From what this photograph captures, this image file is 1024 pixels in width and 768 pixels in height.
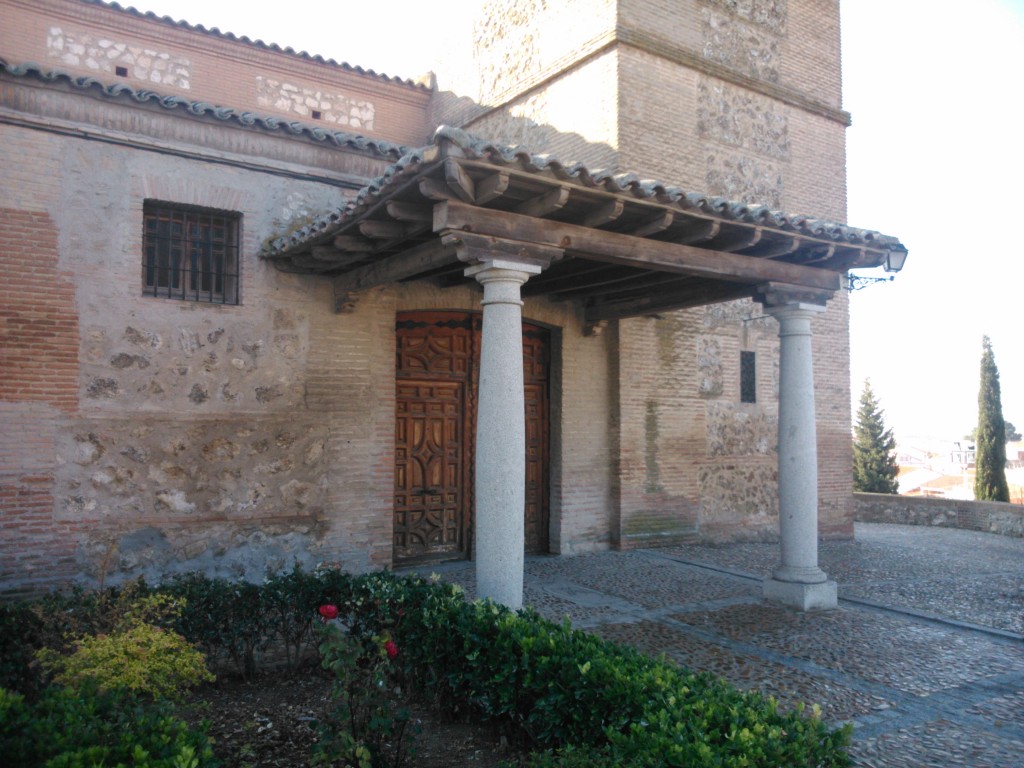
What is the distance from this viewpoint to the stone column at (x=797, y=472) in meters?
7.61

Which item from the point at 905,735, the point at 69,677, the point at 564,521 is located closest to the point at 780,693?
Result: the point at 905,735

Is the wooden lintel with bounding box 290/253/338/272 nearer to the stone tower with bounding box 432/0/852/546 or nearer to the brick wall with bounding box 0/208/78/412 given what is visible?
the brick wall with bounding box 0/208/78/412

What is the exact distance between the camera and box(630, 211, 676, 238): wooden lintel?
6.26m

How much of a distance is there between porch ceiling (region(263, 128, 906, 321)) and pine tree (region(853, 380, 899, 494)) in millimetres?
21631

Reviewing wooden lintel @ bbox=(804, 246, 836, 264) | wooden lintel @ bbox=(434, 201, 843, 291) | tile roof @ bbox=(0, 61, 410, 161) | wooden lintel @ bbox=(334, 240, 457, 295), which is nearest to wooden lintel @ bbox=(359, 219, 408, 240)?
→ wooden lintel @ bbox=(334, 240, 457, 295)

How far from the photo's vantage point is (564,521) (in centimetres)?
1003

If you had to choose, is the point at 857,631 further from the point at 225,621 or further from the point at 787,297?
the point at 225,621

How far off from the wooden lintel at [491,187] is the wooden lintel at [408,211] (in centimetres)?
52

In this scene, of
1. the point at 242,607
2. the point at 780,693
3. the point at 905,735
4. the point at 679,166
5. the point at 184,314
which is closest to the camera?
the point at 905,735

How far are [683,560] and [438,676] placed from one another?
18.6ft

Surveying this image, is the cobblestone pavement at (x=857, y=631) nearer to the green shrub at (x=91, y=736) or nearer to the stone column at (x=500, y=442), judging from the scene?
the stone column at (x=500, y=442)

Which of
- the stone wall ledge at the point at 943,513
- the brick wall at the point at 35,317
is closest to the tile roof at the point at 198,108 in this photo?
the brick wall at the point at 35,317

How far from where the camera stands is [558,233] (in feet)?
20.1

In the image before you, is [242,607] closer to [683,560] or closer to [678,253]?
[678,253]
